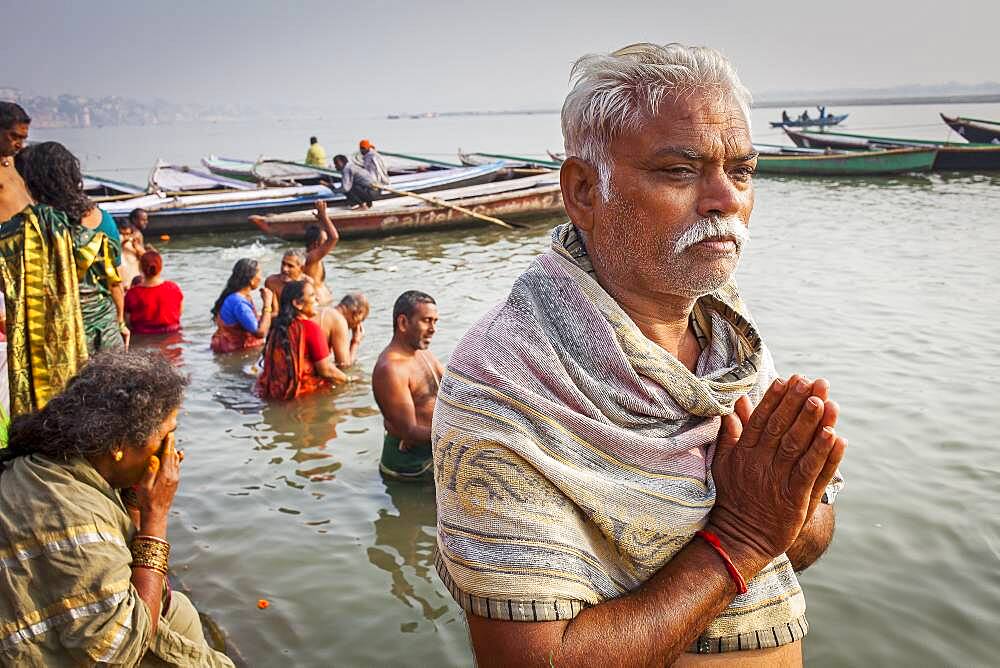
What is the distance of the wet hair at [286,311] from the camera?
6.57m

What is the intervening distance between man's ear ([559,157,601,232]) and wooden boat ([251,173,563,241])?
42.9 feet

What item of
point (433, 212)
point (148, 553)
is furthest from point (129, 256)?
point (148, 553)

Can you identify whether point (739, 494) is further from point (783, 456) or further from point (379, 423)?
point (379, 423)

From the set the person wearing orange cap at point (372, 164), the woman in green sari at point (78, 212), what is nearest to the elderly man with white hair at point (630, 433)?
the woman in green sari at point (78, 212)

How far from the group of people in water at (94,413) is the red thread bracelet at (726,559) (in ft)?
5.98

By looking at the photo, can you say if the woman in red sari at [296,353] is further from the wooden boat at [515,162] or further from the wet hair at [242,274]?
the wooden boat at [515,162]

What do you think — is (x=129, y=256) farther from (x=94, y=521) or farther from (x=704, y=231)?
(x=704, y=231)

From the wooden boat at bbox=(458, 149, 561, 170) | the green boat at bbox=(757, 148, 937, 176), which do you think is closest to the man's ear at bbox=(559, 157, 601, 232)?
the wooden boat at bbox=(458, 149, 561, 170)

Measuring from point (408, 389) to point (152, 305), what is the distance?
16.6ft

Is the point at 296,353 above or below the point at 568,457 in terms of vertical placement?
below

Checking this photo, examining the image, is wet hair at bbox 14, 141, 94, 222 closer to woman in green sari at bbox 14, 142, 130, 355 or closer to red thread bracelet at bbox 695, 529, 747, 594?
woman in green sari at bbox 14, 142, 130, 355

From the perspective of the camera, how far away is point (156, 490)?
9.30ft

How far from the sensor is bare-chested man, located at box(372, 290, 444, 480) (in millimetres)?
5160

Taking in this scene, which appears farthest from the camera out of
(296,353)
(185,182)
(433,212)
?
(185,182)
